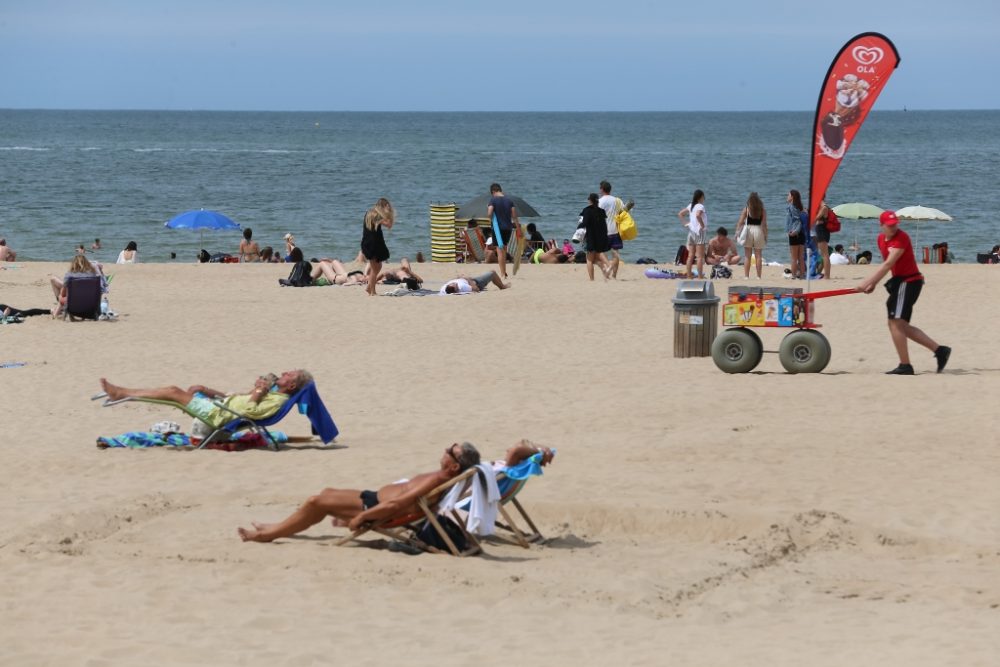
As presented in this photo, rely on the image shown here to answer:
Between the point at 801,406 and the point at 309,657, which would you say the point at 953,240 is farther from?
the point at 309,657

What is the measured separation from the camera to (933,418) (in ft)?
35.7

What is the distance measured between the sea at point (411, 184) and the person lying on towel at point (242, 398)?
2151 cm

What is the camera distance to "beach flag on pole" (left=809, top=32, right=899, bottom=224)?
12.9m

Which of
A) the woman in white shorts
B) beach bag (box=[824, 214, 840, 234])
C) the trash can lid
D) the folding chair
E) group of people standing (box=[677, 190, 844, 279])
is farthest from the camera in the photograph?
the woman in white shorts

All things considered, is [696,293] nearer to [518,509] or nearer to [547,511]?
[547,511]

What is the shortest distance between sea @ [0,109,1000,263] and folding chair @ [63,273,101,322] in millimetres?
14823

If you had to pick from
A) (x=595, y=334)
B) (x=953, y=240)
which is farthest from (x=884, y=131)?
(x=595, y=334)

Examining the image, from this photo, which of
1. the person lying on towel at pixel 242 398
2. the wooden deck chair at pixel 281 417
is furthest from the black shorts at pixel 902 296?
the person lying on towel at pixel 242 398

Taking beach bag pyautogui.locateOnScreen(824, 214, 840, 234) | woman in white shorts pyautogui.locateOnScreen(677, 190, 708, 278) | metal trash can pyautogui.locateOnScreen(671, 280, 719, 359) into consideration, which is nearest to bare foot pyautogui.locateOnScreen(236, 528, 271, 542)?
metal trash can pyautogui.locateOnScreen(671, 280, 719, 359)

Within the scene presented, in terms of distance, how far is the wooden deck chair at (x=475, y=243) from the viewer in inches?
1033

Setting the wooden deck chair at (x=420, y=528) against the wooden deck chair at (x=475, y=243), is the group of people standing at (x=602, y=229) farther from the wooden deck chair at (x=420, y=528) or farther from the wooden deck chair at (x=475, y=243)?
the wooden deck chair at (x=420, y=528)

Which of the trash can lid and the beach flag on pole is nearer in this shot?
the beach flag on pole

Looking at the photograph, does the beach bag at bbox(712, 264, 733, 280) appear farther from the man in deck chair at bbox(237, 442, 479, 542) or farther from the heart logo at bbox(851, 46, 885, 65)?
the man in deck chair at bbox(237, 442, 479, 542)

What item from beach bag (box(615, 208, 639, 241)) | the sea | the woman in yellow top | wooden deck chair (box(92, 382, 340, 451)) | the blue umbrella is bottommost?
the sea
